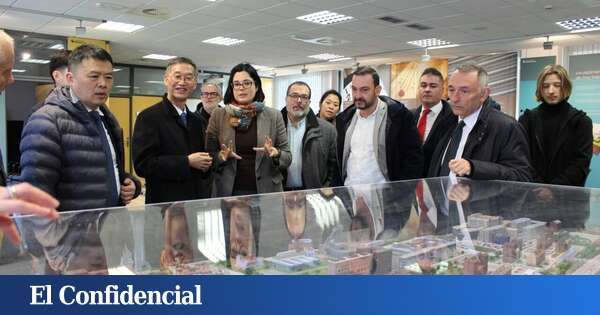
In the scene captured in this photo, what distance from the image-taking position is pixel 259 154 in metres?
2.59

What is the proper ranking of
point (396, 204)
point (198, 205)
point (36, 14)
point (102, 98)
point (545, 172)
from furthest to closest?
point (36, 14) < point (545, 172) < point (102, 98) < point (396, 204) < point (198, 205)

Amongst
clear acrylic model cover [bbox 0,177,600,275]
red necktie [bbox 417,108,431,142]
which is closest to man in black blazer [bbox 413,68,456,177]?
red necktie [bbox 417,108,431,142]

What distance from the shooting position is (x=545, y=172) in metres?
2.95

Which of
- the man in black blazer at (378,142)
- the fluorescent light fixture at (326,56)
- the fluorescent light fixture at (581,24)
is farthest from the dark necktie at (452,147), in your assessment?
the fluorescent light fixture at (326,56)

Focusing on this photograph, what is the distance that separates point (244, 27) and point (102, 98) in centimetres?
662

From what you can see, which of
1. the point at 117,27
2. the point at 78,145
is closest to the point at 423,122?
the point at 78,145

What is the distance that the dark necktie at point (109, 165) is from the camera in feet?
6.31

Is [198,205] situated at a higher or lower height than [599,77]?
lower

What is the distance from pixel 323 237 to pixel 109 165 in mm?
1160

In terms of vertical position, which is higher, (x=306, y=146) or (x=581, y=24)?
(x=581, y=24)

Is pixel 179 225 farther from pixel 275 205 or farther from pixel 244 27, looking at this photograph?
pixel 244 27

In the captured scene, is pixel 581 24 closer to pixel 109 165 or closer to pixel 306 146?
pixel 306 146

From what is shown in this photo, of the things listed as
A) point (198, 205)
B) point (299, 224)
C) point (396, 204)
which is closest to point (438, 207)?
point (396, 204)

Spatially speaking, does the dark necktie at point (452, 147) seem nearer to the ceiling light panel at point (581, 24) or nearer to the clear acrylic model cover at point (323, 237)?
the clear acrylic model cover at point (323, 237)
